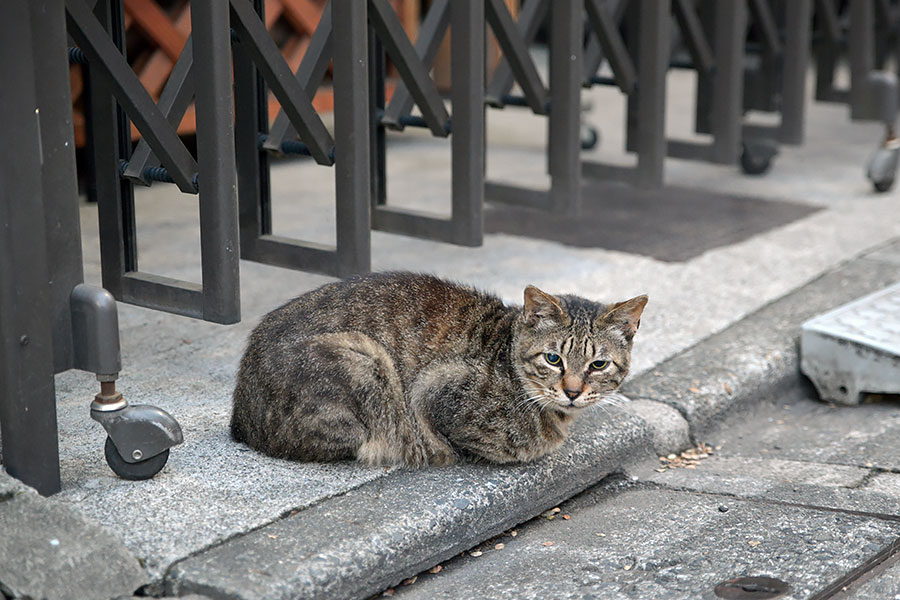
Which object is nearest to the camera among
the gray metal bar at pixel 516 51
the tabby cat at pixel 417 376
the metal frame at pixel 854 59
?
the tabby cat at pixel 417 376

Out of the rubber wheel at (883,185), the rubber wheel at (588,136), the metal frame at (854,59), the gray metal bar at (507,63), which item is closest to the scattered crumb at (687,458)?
the gray metal bar at (507,63)

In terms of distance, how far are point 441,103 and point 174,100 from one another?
3.29 feet

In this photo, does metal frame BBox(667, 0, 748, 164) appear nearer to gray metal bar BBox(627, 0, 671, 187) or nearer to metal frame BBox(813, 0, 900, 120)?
gray metal bar BBox(627, 0, 671, 187)

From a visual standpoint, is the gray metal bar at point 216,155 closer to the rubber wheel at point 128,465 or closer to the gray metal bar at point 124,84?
the gray metal bar at point 124,84

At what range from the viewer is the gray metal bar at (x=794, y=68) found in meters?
5.79

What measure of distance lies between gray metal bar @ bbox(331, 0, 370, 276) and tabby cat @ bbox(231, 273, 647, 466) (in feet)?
1.51

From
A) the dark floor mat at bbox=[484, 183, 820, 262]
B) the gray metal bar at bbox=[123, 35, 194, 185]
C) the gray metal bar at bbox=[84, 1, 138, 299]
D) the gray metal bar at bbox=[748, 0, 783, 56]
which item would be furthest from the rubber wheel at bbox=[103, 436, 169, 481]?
the gray metal bar at bbox=[748, 0, 783, 56]

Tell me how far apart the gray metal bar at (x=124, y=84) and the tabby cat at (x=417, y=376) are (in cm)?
56

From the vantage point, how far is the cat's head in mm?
3021

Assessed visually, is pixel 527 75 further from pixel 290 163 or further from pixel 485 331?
pixel 290 163

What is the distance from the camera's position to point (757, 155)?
6.43 m

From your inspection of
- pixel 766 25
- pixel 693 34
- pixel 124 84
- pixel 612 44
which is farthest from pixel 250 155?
pixel 766 25

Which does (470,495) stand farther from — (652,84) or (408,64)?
(652,84)

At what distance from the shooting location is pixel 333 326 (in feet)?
9.93
